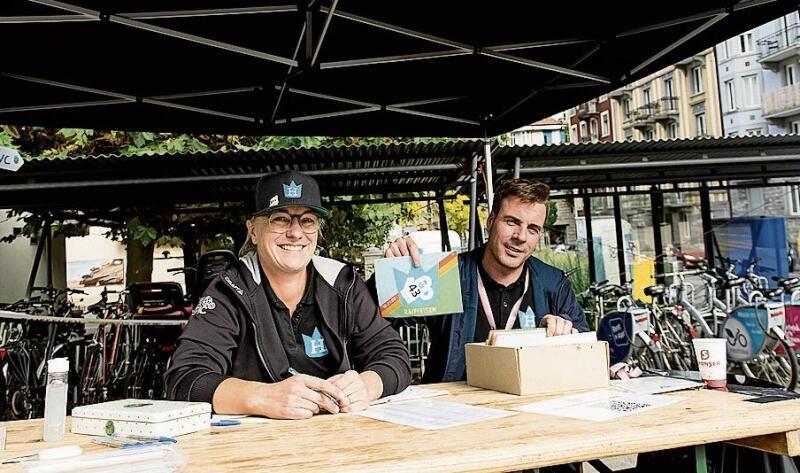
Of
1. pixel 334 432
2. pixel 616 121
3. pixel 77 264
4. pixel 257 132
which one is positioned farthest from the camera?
pixel 616 121

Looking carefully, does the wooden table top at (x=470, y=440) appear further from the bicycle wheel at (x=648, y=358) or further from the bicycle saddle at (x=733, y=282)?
the bicycle saddle at (x=733, y=282)

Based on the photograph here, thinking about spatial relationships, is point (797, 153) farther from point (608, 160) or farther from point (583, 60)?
point (583, 60)

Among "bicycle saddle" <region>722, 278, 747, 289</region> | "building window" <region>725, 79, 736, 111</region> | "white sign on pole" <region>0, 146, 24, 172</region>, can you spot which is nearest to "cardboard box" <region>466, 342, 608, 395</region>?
"white sign on pole" <region>0, 146, 24, 172</region>

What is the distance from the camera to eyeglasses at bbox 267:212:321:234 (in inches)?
102

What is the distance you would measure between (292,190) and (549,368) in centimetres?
113

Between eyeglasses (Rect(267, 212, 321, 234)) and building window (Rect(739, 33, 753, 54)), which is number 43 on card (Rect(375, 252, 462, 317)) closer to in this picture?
eyeglasses (Rect(267, 212, 321, 234))

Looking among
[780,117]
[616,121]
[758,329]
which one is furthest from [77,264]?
[616,121]

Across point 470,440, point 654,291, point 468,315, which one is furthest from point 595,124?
point 470,440

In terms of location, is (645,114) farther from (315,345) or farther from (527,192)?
(315,345)

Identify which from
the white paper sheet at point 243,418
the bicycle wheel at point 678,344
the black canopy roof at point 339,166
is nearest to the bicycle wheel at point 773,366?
the bicycle wheel at point 678,344

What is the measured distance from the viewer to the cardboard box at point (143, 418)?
1783 mm

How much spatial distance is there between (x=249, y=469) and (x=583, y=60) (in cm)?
343

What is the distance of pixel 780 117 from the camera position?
31.7 meters

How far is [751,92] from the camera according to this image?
112 ft
